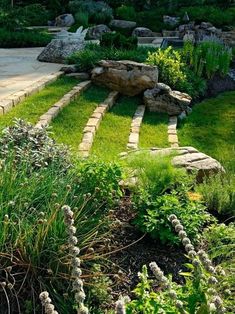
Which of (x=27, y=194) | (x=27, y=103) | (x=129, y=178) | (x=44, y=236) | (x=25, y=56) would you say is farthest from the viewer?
(x=25, y=56)

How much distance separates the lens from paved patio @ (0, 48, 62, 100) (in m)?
7.78

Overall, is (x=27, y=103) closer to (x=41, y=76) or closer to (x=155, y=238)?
(x=41, y=76)

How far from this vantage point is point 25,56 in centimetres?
1101

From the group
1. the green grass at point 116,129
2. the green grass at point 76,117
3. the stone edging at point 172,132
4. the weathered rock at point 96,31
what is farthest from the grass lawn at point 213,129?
the weathered rock at point 96,31

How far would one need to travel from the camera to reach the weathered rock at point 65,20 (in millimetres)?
17094

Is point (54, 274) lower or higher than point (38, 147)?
lower

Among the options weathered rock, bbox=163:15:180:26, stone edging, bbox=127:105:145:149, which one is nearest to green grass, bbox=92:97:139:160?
stone edging, bbox=127:105:145:149

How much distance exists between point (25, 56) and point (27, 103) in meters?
4.27

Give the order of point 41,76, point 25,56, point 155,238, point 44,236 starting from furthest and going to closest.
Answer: point 25,56, point 41,76, point 155,238, point 44,236

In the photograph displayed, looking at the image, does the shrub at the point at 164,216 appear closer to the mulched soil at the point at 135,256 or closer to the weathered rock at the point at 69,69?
the mulched soil at the point at 135,256

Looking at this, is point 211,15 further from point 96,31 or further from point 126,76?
point 126,76

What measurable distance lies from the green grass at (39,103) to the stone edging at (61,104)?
0.08 meters

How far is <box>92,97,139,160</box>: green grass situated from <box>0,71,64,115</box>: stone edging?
1.12 m

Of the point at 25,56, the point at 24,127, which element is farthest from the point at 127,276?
the point at 25,56
